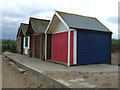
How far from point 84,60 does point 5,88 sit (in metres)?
4.94

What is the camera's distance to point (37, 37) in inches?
489

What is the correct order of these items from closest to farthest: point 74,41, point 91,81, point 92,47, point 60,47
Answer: point 91,81
point 74,41
point 92,47
point 60,47

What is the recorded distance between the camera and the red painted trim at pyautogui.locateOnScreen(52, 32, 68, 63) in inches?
339

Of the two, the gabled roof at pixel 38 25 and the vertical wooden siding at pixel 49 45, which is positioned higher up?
the gabled roof at pixel 38 25

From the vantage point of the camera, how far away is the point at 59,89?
408 centimetres

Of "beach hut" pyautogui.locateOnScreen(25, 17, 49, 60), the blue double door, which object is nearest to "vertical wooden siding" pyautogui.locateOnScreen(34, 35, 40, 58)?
"beach hut" pyautogui.locateOnScreen(25, 17, 49, 60)

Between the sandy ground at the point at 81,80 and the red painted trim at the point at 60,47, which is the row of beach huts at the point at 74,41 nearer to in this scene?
the red painted trim at the point at 60,47

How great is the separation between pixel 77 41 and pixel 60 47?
193 cm

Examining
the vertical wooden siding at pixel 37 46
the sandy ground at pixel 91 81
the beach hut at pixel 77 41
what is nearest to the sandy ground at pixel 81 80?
the sandy ground at pixel 91 81

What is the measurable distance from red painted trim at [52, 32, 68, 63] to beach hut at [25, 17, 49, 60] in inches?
53.1

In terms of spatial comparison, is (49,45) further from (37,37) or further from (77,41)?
(77,41)

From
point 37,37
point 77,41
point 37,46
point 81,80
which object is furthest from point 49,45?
point 81,80

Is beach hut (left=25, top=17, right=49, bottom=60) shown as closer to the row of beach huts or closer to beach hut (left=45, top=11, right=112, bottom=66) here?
the row of beach huts

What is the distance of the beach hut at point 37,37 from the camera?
11.2 metres
